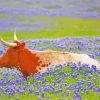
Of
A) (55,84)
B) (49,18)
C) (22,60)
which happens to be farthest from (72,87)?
(49,18)

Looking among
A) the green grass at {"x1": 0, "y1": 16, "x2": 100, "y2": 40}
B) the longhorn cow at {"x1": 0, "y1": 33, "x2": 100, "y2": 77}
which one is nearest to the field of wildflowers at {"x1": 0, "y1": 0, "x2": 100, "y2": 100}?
the green grass at {"x1": 0, "y1": 16, "x2": 100, "y2": 40}

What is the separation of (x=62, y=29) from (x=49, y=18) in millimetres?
4890

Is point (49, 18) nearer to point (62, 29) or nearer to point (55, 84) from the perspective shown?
point (62, 29)

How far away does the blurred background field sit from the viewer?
92.7 feet

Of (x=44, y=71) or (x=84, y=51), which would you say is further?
(x=84, y=51)

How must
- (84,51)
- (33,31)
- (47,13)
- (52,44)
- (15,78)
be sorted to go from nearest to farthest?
(15,78)
(84,51)
(52,44)
(33,31)
(47,13)

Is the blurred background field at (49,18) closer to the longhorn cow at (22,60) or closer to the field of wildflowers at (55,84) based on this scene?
the longhorn cow at (22,60)

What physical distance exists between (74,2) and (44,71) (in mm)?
27265

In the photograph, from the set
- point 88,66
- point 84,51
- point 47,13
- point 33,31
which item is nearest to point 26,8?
point 47,13

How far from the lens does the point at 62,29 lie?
1158 inches

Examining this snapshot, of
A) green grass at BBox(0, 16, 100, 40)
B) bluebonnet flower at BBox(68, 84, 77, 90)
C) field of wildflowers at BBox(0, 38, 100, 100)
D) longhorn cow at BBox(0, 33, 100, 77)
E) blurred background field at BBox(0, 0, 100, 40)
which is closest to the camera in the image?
field of wildflowers at BBox(0, 38, 100, 100)

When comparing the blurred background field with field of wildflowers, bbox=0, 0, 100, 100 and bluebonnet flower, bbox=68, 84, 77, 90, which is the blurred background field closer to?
field of wildflowers, bbox=0, 0, 100, 100

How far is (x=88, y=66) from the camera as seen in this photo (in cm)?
1255

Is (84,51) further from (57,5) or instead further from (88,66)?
(57,5)
